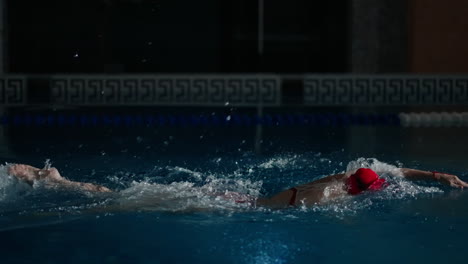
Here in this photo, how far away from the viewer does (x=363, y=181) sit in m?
3.21

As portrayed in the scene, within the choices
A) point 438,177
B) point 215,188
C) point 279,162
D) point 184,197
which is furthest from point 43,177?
point 438,177

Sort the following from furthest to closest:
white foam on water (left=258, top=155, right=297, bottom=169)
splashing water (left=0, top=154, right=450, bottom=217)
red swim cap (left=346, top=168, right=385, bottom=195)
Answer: white foam on water (left=258, top=155, right=297, bottom=169)
splashing water (left=0, top=154, right=450, bottom=217)
red swim cap (left=346, top=168, right=385, bottom=195)

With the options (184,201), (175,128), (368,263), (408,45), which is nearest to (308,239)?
(368,263)

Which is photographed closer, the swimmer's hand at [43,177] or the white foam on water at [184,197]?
the white foam on water at [184,197]

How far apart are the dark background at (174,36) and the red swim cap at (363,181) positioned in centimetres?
426

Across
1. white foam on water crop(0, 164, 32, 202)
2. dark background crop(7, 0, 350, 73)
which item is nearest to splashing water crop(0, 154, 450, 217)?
white foam on water crop(0, 164, 32, 202)

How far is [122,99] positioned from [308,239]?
4.48 meters

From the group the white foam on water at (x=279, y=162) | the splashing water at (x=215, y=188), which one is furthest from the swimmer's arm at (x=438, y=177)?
the white foam on water at (x=279, y=162)

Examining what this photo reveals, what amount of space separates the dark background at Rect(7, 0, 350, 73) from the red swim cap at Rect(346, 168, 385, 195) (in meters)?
4.26

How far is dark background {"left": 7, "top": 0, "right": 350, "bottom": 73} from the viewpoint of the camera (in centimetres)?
737

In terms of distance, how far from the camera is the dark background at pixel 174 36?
24.2 ft

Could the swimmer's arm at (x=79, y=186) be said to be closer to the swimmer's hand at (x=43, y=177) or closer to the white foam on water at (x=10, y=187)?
the swimmer's hand at (x=43, y=177)

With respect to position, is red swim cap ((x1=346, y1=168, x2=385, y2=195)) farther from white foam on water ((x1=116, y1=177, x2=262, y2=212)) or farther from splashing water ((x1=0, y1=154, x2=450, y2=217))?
white foam on water ((x1=116, y1=177, x2=262, y2=212))

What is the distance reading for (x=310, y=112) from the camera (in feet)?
21.2
